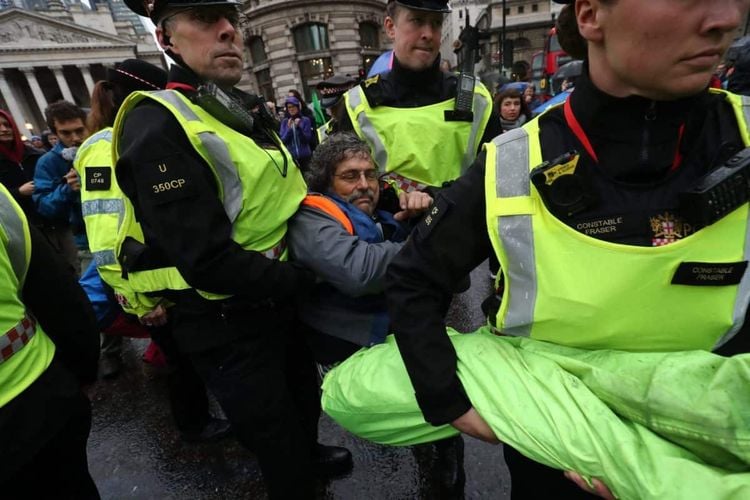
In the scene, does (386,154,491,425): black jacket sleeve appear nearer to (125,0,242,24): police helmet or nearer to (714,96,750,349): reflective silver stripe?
(714,96,750,349): reflective silver stripe

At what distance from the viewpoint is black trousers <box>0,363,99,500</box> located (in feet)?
4.03

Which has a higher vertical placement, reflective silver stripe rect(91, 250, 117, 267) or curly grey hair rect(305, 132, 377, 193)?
curly grey hair rect(305, 132, 377, 193)

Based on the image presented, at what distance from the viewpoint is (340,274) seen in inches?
65.1

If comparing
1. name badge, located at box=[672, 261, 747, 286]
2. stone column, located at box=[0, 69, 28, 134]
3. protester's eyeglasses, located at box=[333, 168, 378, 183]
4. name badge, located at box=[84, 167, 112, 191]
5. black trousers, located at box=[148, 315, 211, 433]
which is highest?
stone column, located at box=[0, 69, 28, 134]

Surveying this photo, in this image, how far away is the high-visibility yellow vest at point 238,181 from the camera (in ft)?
4.83

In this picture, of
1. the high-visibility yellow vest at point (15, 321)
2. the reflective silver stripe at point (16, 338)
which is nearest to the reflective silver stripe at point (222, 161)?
the high-visibility yellow vest at point (15, 321)

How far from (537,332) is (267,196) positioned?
1144 mm

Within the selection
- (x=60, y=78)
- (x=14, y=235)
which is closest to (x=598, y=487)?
(x=14, y=235)

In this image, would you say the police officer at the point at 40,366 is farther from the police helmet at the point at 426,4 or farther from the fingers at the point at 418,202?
the police helmet at the point at 426,4

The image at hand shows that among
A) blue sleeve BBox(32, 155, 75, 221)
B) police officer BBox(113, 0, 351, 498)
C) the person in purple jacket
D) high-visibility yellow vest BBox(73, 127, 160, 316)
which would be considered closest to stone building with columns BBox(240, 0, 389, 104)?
the person in purple jacket

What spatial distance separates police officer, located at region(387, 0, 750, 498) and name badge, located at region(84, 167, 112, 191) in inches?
90.6

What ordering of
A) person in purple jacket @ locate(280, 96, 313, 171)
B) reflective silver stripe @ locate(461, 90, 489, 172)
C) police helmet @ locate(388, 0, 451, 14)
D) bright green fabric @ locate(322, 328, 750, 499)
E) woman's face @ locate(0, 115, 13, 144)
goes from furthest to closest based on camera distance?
1. person in purple jacket @ locate(280, 96, 313, 171)
2. woman's face @ locate(0, 115, 13, 144)
3. reflective silver stripe @ locate(461, 90, 489, 172)
4. police helmet @ locate(388, 0, 451, 14)
5. bright green fabric @ locate(322, 328, 750, 499)

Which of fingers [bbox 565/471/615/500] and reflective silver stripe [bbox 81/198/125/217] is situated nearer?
fingers [bbox 565/471/615/500]

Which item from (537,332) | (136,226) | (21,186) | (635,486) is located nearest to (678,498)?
(635,486)
